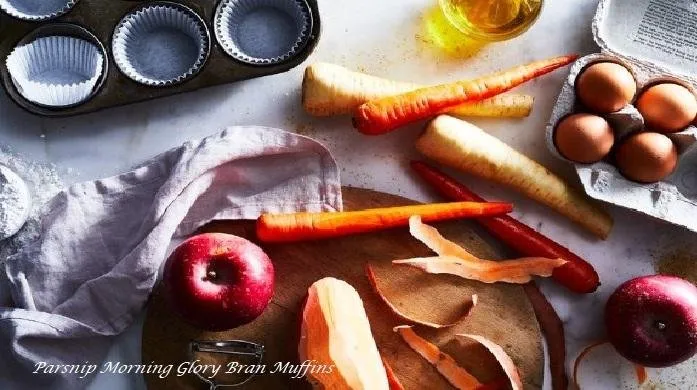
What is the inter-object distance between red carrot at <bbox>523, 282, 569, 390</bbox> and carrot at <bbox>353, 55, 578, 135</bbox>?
37 centimetres

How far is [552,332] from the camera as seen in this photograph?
1.62 m

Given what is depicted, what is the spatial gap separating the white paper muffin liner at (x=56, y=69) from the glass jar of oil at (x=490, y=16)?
26.1 inches

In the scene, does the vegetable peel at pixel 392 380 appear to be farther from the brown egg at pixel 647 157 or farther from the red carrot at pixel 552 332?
the brown egg at pixel 647 157

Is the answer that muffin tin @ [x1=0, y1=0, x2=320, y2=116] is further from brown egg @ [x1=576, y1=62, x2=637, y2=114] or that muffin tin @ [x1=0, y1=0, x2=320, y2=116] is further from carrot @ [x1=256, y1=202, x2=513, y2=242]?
brown egg @ [x1=576, y1=62, x2=637, y2=114]

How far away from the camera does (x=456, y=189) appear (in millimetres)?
1617

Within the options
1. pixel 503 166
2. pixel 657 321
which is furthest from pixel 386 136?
pixel 657 321

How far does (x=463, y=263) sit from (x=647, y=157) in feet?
1.24

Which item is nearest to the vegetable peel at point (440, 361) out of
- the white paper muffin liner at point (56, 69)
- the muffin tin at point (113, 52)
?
the muffin tin at point (113, 52)

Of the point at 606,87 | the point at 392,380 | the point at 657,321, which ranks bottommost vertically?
the point at 392,380

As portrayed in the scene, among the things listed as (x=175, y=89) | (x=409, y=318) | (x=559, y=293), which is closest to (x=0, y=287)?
(x=175, y=89)

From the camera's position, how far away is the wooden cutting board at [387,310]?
1562 millimetres

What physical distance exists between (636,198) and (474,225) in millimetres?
298

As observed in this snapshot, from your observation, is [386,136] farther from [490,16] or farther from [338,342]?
[338,342]

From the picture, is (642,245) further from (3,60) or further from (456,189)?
(3,60)
